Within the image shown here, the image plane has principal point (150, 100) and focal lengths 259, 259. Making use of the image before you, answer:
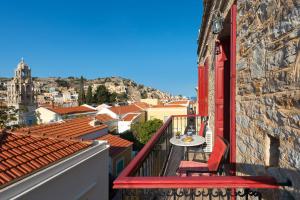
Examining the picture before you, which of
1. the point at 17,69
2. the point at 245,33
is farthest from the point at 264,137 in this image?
the point at 17,69

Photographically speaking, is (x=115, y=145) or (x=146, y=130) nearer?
(x=115, y=145)

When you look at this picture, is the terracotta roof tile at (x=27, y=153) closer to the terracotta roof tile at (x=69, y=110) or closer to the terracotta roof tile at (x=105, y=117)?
the terracotta roof tile at (x=105, y=117)

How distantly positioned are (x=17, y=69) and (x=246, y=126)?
1822 inches

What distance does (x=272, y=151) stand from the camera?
1.99 meters

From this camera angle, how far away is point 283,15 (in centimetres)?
173

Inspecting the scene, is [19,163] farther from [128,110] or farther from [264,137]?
[128,110]

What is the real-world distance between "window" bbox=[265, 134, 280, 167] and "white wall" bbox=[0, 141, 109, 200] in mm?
4198

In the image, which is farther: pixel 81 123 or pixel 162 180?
pixel 81 123

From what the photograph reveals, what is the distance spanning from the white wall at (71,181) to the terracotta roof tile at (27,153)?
187mm

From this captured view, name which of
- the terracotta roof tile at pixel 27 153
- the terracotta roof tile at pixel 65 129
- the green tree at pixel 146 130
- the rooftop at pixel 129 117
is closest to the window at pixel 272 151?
the terracotta roof tile at pixel 27 153

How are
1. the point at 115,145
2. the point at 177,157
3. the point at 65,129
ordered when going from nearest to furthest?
the point at 177,157
the point at 65,129
the point at 115,145

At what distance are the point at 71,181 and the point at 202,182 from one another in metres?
5.25

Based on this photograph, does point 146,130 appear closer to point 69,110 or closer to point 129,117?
point 129,117

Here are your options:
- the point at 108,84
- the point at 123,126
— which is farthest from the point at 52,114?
the point at 108,84
